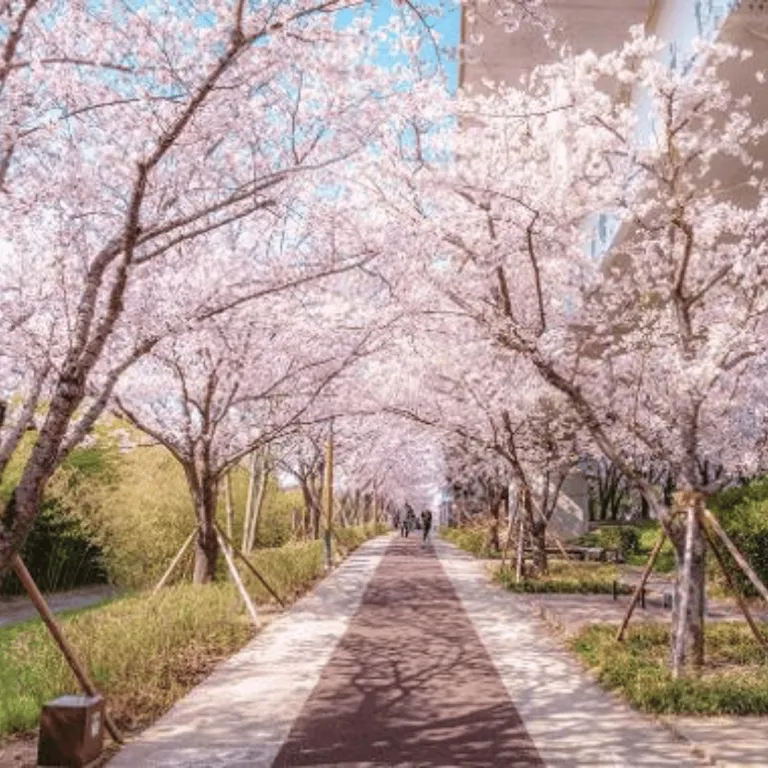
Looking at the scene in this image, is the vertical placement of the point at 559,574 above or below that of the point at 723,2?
below

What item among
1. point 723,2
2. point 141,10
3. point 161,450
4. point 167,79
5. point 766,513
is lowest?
point 766,513

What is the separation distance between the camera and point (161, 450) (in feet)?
63.7

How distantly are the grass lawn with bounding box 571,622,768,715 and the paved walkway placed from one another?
0.26 meters

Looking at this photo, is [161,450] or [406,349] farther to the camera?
[161,450]

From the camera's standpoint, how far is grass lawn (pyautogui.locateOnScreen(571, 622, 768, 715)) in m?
7.31

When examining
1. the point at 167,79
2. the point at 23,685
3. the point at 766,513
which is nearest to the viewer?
the point at 167,79

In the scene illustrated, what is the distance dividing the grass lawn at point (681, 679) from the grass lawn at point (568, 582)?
16.0ft

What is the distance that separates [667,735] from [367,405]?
44.6 feet

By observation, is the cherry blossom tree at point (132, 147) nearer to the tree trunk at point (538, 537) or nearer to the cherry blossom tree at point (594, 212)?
the cherry blossom tree at point (594, 212)

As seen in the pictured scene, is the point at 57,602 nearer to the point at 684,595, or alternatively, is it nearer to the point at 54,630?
the point at 54,630

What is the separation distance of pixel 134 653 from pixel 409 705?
108 inches

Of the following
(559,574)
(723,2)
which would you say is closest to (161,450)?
(559,574)

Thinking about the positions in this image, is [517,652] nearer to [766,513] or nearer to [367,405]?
[766,513]

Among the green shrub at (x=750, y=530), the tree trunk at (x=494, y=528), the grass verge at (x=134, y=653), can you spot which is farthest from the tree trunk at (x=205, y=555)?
the tree trunk at (x=494, y=528)
